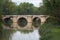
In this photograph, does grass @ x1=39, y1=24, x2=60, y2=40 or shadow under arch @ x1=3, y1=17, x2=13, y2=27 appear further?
shadow under arch @ x1=3, y1=17, x2=13, y2=27

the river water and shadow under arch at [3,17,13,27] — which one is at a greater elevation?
shadow under arch at [3,17,13,27]

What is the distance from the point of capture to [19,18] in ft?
238

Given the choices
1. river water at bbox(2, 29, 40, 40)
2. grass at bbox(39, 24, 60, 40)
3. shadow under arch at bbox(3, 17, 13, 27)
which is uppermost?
shadow under arch at bbox(3, 17, 13, 27)

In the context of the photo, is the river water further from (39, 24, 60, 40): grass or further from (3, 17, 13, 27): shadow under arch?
(3, 17, 13, 27): shadow under arch

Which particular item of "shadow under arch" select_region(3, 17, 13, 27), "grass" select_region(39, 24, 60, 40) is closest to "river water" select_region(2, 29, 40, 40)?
"grass" select_region(39, 24, 60, 40)

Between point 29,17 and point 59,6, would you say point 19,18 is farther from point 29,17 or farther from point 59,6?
point 59,6

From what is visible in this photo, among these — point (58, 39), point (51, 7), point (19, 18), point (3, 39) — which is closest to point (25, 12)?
point (19, 18)

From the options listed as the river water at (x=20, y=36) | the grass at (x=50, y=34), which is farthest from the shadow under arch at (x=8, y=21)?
the grass at (x=50, y=34)

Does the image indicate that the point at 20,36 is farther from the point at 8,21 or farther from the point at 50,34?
the point at 8,21

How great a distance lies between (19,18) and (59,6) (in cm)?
3601

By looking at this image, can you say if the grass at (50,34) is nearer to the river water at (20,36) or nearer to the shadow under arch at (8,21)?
the river water at (20,36)

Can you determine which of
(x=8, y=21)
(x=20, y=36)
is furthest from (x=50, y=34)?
(x=8, y=21)

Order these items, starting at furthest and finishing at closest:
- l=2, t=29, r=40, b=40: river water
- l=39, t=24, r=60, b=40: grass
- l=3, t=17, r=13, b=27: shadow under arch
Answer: l=3, t=17, r=13, b=27: shadow under arch → l=2, t=29, r=40, b=40: river water → l=39, t=24, r=60, b=40: grass

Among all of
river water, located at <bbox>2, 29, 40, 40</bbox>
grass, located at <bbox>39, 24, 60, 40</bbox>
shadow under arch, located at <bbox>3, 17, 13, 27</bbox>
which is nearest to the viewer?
grass, located at <bbox>39, 24, 60, 40</bbox>
